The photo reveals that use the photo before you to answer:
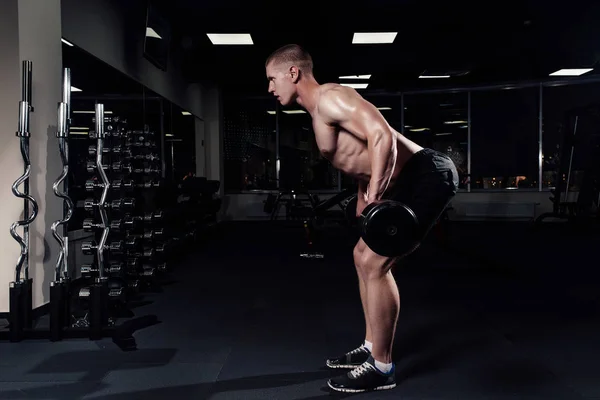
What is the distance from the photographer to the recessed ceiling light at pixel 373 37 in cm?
554

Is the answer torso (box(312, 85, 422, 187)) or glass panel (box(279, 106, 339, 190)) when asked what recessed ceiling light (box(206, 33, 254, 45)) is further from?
torso (box(312, 85, 422, 187))

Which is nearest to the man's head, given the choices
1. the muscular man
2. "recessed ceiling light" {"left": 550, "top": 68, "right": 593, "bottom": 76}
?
the muscular man

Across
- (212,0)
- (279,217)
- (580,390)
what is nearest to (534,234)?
(279,217)

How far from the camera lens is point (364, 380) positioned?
165 centimetres

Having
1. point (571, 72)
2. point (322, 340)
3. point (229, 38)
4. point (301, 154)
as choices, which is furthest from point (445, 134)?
point (322, 340)

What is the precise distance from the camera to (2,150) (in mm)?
2496

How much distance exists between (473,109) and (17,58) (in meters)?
7.68

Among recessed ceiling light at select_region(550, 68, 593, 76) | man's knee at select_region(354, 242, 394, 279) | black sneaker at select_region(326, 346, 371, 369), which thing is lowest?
black sneaker at select_region(326, 346, 371, 369)

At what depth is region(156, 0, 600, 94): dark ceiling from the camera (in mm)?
4816

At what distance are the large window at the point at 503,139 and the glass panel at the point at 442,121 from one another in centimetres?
17

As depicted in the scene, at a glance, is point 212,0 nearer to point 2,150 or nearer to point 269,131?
point 2,150

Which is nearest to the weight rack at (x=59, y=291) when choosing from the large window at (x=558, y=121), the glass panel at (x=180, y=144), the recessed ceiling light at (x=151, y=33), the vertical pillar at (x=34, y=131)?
the vertical pillar at (x=34, y=131)

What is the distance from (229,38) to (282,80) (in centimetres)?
426

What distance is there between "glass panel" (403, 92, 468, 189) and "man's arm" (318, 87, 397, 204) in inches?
285
